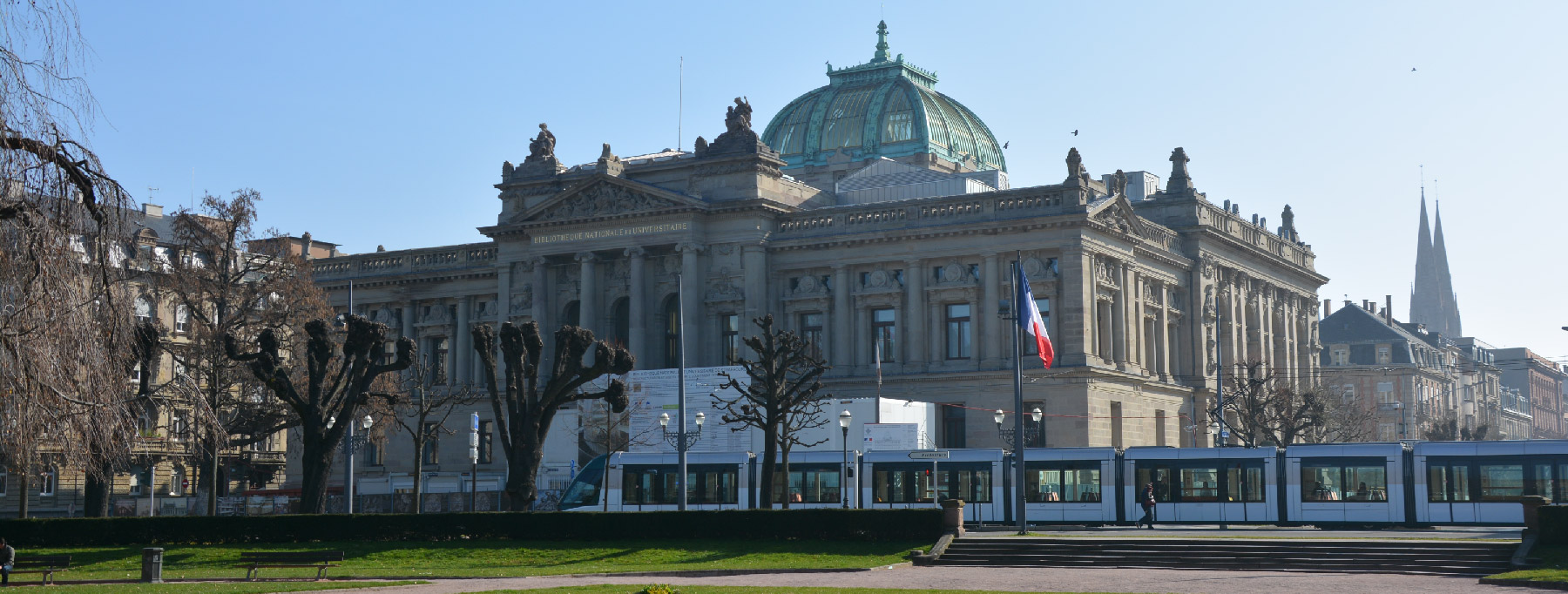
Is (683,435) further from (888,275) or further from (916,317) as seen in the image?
(888,275)

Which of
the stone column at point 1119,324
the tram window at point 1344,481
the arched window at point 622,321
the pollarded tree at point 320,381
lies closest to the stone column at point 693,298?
the arched window at point 622,321

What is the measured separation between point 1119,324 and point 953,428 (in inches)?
375

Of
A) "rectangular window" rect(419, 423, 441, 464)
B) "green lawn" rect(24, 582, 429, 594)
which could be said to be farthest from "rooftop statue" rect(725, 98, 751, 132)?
"green lawn" rect(24, 582, 429, 594)

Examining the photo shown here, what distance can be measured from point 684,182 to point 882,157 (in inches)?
636

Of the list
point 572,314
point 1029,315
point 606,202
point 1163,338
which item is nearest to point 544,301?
point 572,314

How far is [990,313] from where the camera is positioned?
3260 inches

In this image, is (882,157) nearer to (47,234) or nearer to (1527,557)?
Result: (1527,557)

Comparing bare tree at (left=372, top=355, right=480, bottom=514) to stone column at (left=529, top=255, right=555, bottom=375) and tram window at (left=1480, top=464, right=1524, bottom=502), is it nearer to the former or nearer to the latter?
stone column at (left=529, top=255, right=555, bottom=375)

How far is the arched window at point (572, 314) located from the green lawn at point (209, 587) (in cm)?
5235

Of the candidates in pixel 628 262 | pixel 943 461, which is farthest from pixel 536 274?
pixel 943 461

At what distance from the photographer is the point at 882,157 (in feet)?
331

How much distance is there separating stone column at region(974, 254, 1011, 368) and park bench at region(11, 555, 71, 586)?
160 feet

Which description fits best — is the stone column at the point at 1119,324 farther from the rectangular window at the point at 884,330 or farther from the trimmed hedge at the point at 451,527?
the trimmed hedge at the point at 451,527

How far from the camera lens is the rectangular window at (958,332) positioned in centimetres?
8469
